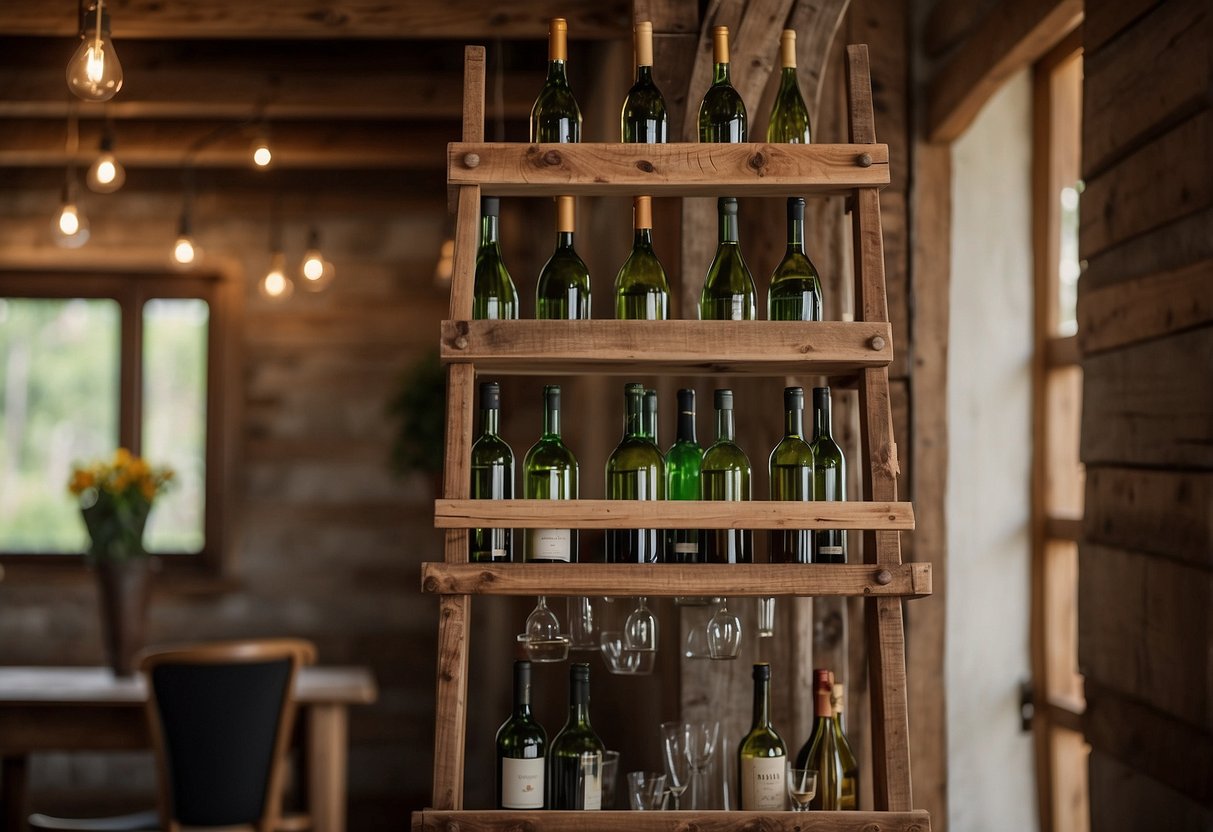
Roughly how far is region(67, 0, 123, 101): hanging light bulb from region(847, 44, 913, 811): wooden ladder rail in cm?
121

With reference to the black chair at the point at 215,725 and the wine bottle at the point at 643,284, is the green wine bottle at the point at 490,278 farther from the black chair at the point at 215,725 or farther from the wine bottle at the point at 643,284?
the black chair at the point at 215,725

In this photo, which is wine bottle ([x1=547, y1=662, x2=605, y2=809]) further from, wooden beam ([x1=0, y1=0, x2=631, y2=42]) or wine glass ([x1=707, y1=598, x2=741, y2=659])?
wooden beam ([x1=0, y1=0, x2=631, y2=42])

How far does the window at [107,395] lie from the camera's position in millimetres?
4805

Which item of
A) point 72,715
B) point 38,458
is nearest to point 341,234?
point 38,458

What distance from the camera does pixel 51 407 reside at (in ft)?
15.8

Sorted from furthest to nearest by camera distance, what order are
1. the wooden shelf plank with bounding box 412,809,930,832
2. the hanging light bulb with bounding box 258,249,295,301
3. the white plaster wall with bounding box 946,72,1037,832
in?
the hanging light bulb with bounding box 258,249,295,301 → the white plaster wall with bounding box 946,72,1037,832 → the wooden shelf plank with bounding box 412,809,930,832

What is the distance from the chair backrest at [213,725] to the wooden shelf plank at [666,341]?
163 cm

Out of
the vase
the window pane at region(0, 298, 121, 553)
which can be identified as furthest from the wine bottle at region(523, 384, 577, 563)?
the window pane at region(0, 298, 121, 553)

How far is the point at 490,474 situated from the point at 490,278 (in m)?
0.35

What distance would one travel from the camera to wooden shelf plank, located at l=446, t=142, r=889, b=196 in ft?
6.07

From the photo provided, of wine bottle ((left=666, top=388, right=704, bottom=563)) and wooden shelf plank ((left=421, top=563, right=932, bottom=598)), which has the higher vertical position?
wine bottle ((left=666, top=388, right=704, bottom=563))

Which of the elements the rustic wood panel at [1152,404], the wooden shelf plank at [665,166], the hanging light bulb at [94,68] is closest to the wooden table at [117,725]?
the hanging light bulb at [94,68]

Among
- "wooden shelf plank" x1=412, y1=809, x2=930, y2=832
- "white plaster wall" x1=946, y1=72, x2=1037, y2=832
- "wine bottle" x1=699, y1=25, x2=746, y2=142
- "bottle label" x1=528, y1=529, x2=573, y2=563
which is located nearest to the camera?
"wooden shelf plank" x1=412, y1=809, x2=930, y2=832

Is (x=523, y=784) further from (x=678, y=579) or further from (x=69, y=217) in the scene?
(x=69, y=217)
